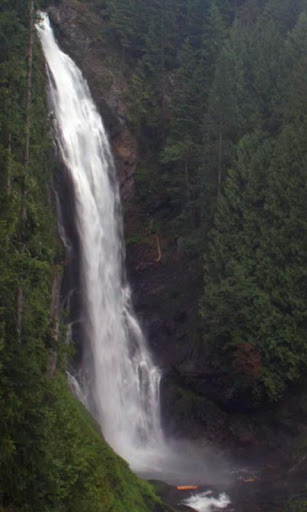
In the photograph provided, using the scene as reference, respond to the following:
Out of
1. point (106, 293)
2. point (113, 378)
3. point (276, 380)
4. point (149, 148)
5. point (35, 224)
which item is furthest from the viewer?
point (149, 148)

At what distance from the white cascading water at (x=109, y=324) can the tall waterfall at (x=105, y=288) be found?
5 cm

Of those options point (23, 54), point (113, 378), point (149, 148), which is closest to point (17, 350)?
point (23, 54)

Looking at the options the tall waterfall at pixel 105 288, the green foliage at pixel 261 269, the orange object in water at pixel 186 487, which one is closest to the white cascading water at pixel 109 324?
the tall waterfall at pixel 105 288

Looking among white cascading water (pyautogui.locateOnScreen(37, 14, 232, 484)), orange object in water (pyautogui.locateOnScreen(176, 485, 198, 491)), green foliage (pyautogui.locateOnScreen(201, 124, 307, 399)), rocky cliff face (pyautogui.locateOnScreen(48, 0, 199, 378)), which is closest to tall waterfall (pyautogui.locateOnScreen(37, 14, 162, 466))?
white cascading water (pyautogui.locateOnScreen(37, 14, 232, 484))

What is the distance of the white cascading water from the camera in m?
25.7

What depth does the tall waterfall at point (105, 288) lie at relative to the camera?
88.9 feet

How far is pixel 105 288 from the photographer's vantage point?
29.7 meters

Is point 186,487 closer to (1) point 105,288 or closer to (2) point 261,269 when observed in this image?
(2) point 261,269

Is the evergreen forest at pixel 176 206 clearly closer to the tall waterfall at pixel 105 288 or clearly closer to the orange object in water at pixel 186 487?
the tall waterfall at pixel 105 288

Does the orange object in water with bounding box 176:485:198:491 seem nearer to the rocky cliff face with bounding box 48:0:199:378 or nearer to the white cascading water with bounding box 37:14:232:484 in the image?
the white cascading water with bounding box 37:14:232:484

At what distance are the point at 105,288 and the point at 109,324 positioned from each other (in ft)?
6.28

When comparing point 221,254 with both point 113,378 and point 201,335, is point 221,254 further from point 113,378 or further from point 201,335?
→ point 113,378

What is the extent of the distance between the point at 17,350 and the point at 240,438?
1693 centimetres

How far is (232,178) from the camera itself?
30.3 m
